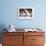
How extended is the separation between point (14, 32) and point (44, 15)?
1.20 meters

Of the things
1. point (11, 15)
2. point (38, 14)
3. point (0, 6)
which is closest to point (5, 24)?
point (11, 15)

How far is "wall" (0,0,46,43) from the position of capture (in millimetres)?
4016

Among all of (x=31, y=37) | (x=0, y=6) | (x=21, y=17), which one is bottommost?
(x=31, y=37)

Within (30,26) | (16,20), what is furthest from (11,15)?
(30,26)

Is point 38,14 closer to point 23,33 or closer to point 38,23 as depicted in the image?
point 38,23

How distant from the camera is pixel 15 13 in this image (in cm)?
403

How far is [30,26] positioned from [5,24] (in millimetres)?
827

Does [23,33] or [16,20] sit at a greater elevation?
[16,20]

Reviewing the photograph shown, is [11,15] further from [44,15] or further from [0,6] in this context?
[44,15]

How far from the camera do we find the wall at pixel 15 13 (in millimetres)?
4016

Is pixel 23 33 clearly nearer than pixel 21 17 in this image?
Yes

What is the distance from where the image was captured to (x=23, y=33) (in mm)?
3520

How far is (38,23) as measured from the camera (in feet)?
13.3

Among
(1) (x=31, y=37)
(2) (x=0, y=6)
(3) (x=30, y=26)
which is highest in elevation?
(2) (x=0, y=6)
